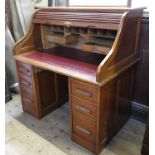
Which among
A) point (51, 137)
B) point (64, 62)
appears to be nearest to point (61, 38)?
point (64, 62)

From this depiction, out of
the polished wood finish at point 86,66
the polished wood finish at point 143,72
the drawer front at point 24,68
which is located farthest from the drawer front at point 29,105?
the polished wood finish at point 143,72

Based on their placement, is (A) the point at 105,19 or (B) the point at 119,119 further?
(B) the point at 119,119

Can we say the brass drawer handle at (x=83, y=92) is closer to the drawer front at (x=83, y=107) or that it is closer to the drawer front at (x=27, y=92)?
the drawer front at (x=83, y=107)

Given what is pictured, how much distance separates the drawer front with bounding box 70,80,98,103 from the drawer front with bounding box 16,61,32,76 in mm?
563

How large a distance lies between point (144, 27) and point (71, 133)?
1.19 metres

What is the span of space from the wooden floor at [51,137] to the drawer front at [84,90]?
54 cm

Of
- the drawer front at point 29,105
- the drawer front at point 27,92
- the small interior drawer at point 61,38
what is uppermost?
the small interior drawer at point 61,38

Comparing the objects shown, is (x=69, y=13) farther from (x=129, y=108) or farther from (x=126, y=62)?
(x=129, y=108)

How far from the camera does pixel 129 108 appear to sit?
2002 mm

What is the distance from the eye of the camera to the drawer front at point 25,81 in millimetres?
1965

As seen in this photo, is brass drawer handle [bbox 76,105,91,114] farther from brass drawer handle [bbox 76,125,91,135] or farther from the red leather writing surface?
the red leather writing surface

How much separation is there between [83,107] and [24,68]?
0.79 m

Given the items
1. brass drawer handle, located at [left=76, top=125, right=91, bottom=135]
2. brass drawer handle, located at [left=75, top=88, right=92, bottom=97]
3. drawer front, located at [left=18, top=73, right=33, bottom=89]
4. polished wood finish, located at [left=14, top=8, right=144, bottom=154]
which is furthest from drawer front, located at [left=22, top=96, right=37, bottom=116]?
brass drawer handle, located at [left=75, top=88, right=92, bottom=97]
